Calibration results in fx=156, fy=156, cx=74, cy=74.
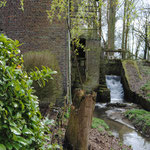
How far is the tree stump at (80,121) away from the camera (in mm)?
3469

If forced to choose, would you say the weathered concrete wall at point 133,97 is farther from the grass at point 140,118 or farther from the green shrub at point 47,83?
the green shrub at point 47,83

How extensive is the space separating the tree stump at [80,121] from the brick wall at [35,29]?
12.1ft

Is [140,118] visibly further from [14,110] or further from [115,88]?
[14,110]

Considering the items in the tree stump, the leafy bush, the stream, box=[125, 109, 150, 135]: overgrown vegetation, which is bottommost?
the stream

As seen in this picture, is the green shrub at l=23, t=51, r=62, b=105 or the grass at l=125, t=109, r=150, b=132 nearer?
the green shrub at l=23, t=51, r=62, b=105

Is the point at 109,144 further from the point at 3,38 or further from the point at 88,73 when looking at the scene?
the point at 88,73

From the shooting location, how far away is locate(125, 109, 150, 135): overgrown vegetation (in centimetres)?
640

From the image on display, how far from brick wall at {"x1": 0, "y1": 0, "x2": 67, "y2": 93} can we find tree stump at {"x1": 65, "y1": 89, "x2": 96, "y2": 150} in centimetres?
368

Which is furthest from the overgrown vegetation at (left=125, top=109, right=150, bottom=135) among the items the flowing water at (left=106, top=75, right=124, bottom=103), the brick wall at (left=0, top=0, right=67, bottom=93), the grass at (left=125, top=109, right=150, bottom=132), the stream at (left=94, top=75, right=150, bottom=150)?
the brick wall at (left=0, top=0, right=67, bottom=93)

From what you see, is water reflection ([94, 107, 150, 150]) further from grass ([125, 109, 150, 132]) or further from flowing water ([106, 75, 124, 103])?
flowing water ([106, 75, 124, 103])

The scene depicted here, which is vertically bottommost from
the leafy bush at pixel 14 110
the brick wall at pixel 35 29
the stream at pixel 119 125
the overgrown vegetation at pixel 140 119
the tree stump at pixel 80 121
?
the stream at pixel 119 125

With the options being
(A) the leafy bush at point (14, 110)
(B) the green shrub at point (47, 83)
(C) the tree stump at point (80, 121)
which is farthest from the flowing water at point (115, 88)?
(A) the leafy bush at point (14, 110)

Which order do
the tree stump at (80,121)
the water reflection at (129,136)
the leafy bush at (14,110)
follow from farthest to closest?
the water reflection at (129,136), the tree stump at (80,121), the leafy bush at (14,110)

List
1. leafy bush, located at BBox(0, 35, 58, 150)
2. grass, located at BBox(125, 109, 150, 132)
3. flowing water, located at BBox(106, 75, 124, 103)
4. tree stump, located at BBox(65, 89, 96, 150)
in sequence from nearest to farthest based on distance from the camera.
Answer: leafy bush, located at BBox(0, 35, 58, 150), tree stump, located at BBox(65, 89, 96, 150), grass, located at BBox(125, 109, 150, 132), flowing water, located at BBox(106, 75, 124, 103)
